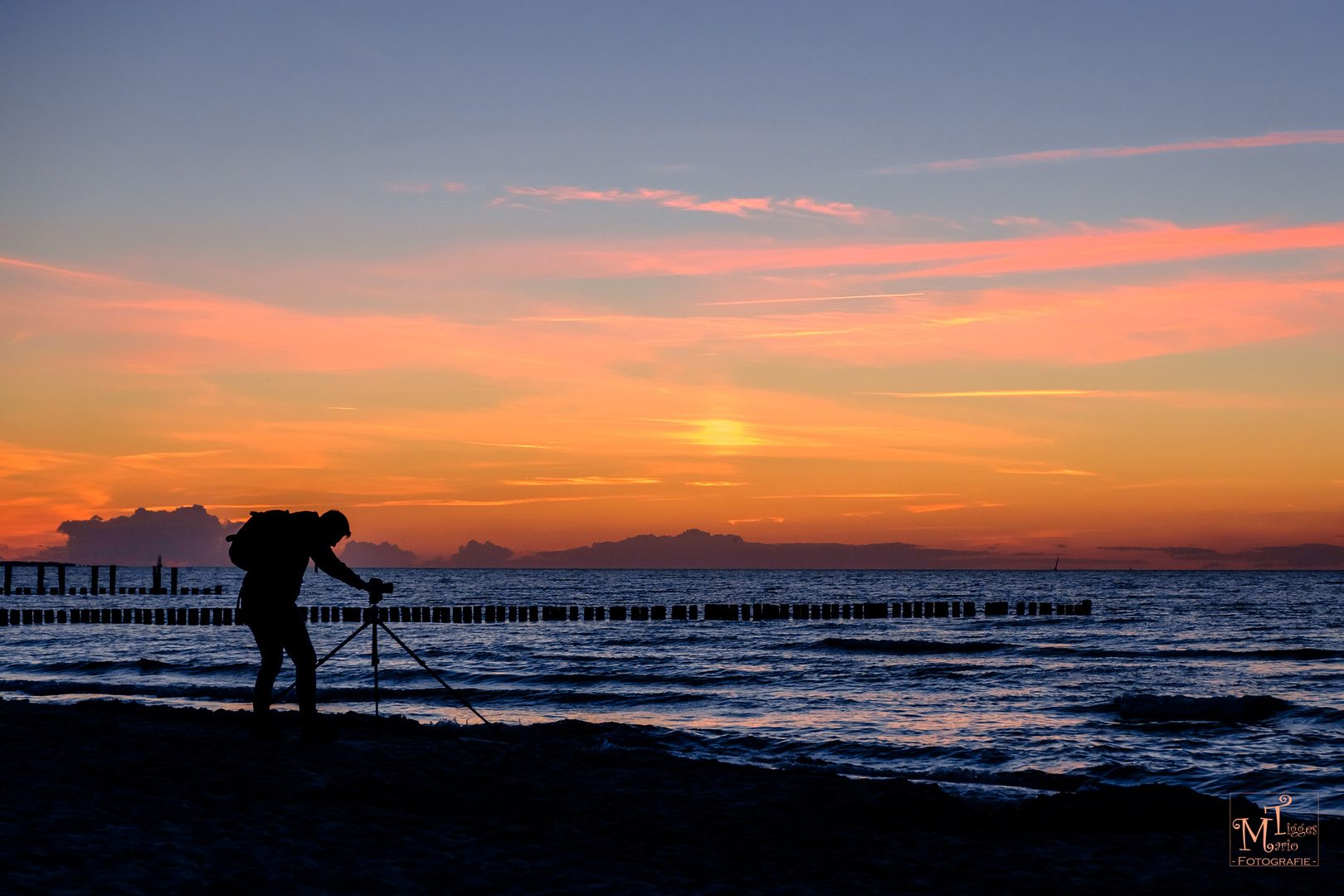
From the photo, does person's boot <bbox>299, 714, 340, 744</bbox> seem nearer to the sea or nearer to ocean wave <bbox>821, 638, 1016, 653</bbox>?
the sea

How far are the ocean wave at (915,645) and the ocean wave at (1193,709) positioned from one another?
17.0 meters

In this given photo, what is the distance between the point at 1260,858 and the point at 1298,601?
275ft

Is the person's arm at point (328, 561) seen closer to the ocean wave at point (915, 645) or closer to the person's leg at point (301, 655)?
the person's leg at point (301, 655)

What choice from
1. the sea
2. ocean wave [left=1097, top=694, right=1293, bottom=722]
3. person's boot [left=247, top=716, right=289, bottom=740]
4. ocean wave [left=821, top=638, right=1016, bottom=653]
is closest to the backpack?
person's boot [left=247, top=716, right=289, bottom=740]

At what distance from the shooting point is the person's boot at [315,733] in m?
8.95

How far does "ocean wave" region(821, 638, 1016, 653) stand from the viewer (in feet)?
115

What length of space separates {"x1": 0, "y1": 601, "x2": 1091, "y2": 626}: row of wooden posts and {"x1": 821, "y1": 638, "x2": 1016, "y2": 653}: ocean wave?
11.4 m

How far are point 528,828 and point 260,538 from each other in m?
3.28

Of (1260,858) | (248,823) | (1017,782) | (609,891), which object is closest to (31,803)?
(248,823)

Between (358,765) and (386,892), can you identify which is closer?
(386,892)

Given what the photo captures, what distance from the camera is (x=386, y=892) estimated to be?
5.15 meters

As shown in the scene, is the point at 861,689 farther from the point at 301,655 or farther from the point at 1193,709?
the point at 301,655

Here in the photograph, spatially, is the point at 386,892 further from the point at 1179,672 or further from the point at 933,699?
the point at 1179,672

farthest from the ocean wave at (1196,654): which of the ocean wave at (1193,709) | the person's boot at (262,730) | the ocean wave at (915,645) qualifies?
the person's boot at (262,730)
